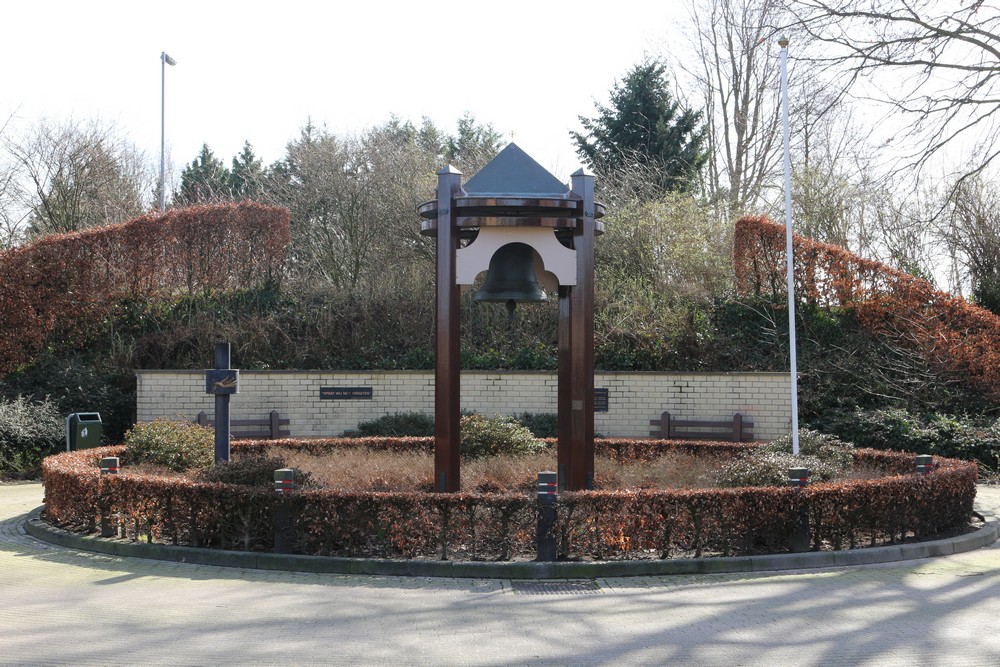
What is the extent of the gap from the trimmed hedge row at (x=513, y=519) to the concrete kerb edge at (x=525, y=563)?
0.96ft

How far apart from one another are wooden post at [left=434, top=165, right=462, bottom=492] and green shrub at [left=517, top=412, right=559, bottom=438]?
26.3 ft

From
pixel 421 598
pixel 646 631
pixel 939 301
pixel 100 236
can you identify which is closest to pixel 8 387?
pixel 100 236

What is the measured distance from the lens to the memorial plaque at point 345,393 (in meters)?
19.8

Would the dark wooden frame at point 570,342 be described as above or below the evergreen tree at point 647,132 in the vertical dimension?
below

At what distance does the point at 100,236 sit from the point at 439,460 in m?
14.3

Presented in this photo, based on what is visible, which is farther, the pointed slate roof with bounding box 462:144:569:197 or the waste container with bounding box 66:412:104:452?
the waste container with bounding box 66:412:104:452

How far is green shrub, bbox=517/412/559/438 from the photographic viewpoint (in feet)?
63.1

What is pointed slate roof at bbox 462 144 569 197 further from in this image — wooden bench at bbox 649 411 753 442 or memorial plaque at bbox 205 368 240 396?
wooden bench at bbox 649 411 753 442

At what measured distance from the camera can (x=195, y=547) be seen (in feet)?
32.4

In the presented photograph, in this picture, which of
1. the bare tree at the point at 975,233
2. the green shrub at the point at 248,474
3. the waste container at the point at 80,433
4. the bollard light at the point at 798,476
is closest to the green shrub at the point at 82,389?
the waste container at the point at 80,433

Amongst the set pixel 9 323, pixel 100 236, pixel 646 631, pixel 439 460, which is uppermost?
pixel 100 236

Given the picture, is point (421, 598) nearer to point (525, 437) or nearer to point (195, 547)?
point (195, 547)

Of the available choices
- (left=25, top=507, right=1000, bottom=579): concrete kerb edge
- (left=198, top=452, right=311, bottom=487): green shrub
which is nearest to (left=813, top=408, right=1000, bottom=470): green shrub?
(left=25, top=507, right=1000, bottom=579): concrete kerb edge

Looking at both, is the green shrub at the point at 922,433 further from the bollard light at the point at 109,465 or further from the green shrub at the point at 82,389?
the green shrub at the point at 82,389
